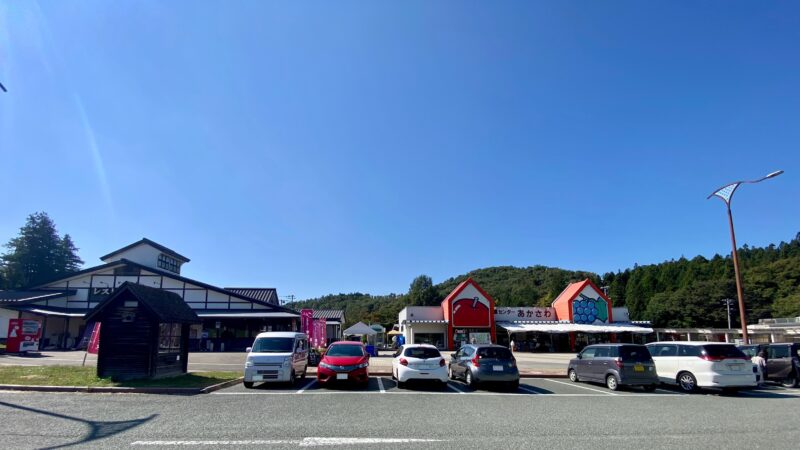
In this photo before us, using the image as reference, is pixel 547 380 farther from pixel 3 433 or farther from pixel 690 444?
pixel 3 433

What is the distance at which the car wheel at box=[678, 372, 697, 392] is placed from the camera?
48.0 ft

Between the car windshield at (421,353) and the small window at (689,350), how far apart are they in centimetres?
808

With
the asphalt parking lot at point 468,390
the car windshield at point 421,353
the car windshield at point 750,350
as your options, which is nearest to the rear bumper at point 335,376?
the asphalt parking lot at point 468,390

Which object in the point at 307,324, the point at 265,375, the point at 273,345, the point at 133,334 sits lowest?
the point at 265,375

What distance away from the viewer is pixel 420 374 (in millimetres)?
14016

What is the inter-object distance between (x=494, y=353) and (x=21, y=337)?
28.4 m

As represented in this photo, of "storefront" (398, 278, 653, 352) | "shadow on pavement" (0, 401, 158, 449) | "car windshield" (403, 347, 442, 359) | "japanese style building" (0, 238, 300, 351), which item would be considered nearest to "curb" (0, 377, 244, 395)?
"shadow on pavement" (0, 401, 158, 449)

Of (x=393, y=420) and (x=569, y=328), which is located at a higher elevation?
(x=569, y=328)

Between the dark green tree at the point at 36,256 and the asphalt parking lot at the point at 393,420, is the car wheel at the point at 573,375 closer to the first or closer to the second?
the asphalt parking lot at the point at 393,420

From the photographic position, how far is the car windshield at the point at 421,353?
47.5 ft

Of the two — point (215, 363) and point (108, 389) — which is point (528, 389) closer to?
point (108, 389)

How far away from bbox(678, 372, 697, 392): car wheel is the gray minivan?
0.87 m

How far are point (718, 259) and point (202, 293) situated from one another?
9815cm

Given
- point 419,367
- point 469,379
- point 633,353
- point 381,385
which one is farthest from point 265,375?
point 633,353
